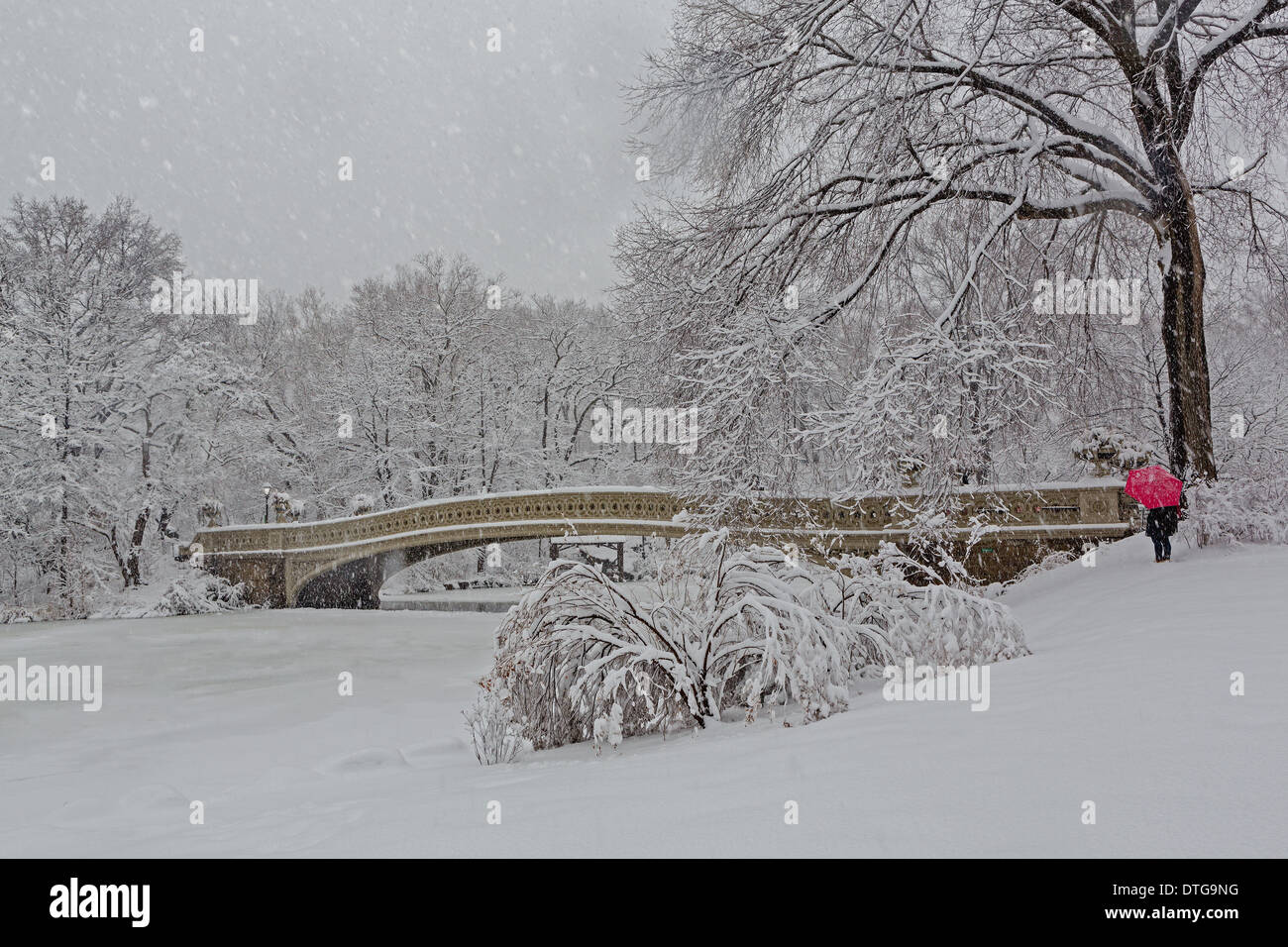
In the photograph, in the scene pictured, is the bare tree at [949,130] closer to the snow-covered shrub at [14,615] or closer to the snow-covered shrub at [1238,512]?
the snow-covered shrub at [1238,512]

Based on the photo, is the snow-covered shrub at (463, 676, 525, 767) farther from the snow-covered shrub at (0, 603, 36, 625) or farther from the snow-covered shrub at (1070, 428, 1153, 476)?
the snow-covered shrub at (0, 603, 36, 625)

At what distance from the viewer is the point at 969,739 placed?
10.6 feet

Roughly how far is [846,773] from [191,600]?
77.5 ft

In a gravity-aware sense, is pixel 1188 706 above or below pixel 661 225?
below

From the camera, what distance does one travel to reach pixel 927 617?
6102mm

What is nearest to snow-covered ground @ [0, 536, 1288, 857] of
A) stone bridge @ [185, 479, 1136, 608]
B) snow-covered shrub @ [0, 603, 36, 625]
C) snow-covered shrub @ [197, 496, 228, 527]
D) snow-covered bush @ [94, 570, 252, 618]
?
stone bridge @ [185, 479, 1136, 608]

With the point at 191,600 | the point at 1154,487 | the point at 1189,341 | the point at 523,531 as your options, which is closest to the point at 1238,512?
the point at 1154,487

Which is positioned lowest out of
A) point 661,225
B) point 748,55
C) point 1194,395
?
point 1194,395

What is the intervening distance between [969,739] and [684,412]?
6.97m

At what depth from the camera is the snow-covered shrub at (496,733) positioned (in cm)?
532

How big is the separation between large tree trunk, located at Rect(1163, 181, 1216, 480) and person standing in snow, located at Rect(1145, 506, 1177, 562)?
117cm

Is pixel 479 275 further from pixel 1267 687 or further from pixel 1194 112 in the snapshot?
pixel 1267 687
